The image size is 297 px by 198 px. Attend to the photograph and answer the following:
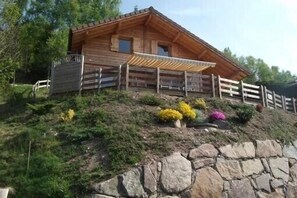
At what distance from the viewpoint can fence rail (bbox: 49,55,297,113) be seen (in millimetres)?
20156

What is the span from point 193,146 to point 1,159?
24.5 feet

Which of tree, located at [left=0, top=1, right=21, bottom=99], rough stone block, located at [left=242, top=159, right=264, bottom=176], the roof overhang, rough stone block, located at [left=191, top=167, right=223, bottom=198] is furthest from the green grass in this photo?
the roof overhang

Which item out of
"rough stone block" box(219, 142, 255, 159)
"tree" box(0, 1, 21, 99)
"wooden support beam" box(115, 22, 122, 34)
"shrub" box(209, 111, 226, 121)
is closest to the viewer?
"rough stone block" box(219, 142, 255, 159)

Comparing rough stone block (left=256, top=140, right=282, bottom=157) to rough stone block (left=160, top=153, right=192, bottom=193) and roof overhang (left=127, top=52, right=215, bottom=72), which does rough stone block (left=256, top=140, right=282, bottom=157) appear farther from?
roof overhang (left=127, top=52, right=215, bottom=72)

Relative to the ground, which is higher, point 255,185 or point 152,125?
point 152,125

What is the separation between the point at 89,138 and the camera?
619 inches

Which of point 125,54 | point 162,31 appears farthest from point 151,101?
point 162,31

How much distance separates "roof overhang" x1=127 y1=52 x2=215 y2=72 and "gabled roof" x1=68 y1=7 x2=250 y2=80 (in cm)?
167

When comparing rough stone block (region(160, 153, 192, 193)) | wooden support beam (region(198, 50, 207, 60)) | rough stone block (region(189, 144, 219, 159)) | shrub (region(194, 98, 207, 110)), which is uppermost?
wooden support beam (region(198, 50, 207, 60))

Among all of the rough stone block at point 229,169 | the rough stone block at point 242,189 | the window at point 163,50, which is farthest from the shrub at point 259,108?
the window at point 163,50

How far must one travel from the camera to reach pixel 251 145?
17.6m

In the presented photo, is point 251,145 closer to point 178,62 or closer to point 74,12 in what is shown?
point 178,62

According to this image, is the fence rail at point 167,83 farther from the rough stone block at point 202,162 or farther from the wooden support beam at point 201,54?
the rough stone block at point 202,162

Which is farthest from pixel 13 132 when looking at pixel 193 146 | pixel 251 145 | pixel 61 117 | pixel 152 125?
pixel 251 145
